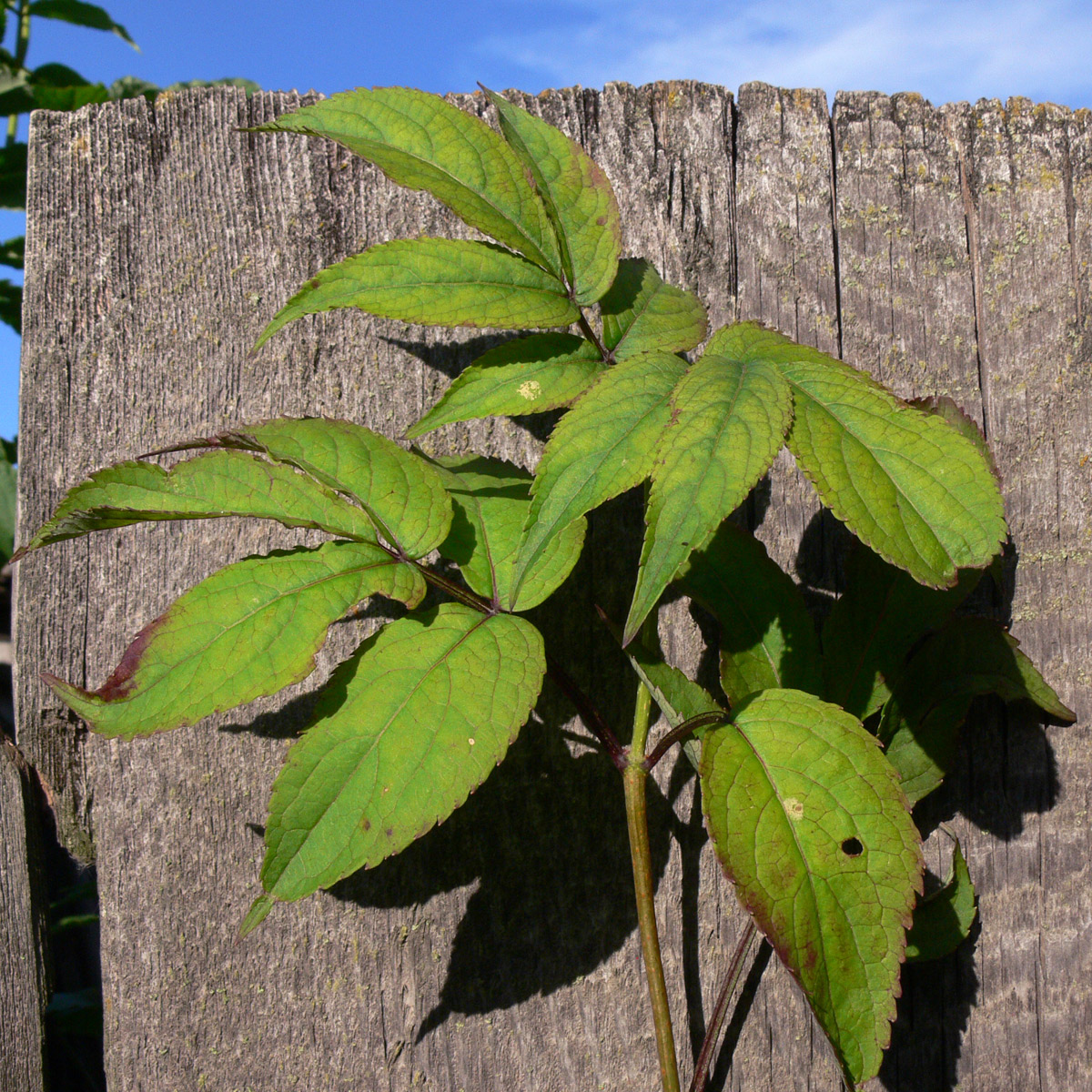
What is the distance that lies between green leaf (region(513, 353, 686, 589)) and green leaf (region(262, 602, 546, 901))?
159mm

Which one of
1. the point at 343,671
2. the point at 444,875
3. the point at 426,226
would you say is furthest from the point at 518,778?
the point at 426,226

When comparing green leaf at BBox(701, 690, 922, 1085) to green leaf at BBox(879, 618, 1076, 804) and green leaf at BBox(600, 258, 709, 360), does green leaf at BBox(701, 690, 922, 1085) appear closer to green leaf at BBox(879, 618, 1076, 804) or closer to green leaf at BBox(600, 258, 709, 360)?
green leaf at BBox(879, 618, 1076, 804)

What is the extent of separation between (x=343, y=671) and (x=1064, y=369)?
50.4 inches

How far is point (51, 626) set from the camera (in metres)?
1.37

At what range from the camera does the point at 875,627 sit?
1178 millimetres

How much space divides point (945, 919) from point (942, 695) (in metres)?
0.33

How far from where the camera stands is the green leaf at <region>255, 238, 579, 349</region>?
102 cm

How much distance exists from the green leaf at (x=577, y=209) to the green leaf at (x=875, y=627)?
55 cm

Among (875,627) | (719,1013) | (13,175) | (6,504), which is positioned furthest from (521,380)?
(13,175)

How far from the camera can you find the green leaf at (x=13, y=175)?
8.61ft

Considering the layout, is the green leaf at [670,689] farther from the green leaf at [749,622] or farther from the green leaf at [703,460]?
the green leaf at [703,460]

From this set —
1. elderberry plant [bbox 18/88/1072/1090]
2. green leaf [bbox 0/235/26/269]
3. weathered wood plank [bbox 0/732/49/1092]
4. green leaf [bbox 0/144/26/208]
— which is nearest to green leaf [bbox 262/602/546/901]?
elderberry plant [bbox 18/88/1072/1090]

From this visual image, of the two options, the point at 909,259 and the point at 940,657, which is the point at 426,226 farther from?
the point at 940,657

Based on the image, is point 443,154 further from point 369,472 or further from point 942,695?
point 942,695
